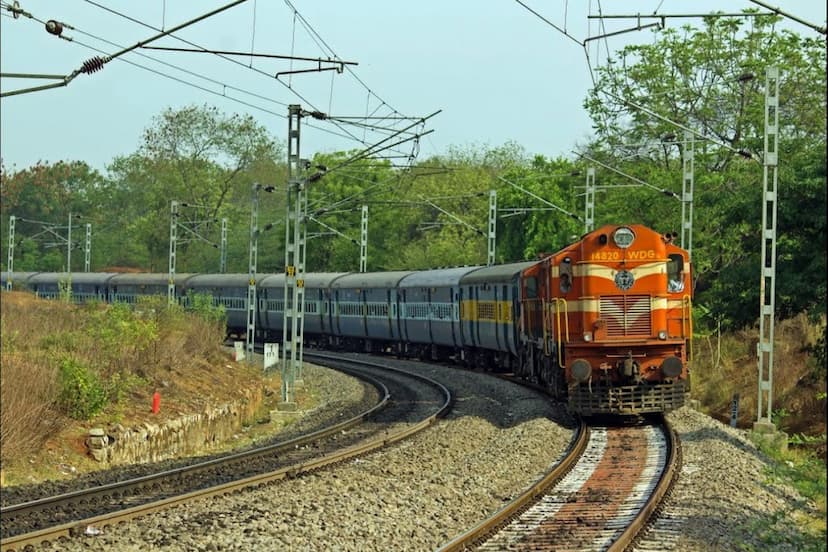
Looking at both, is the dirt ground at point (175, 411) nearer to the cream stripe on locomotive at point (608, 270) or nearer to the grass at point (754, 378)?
the cream stripe on locomotive at point (608, 270)

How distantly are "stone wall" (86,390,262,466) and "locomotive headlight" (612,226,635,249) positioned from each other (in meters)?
9.41

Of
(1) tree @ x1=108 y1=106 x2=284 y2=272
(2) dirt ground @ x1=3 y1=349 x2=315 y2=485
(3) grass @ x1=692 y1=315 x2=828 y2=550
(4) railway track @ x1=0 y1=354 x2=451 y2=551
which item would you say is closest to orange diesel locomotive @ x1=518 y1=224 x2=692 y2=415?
(4) railway track @ x1=0 y1=354 x2=451 y2=551

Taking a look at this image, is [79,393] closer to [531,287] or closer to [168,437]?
[168,437]

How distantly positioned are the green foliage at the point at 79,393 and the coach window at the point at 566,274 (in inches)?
345

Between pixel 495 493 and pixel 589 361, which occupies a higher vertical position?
pixel 589 361

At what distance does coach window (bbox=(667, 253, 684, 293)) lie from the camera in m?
21.2

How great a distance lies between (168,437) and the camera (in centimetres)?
2288

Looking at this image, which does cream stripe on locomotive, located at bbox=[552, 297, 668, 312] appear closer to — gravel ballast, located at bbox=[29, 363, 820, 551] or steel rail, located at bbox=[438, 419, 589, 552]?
gravel ballast, located at bbox=[29, 363, 820, 551]

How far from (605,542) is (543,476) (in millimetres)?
4284

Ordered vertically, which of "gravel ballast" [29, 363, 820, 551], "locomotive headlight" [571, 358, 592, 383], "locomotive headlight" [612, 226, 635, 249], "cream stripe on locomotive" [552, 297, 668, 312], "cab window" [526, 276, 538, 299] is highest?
"locomotive headlight" [612, 226, 635, 249]

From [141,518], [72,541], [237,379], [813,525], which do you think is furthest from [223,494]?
[237,379]

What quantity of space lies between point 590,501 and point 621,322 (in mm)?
7492

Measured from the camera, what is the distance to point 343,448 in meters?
19.5

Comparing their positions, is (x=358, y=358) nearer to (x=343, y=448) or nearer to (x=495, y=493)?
(x=343, y=448)
